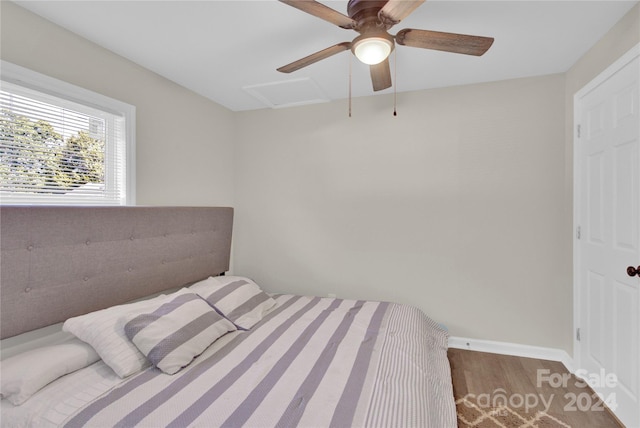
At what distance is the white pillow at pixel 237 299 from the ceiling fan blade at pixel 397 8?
78.0 inches

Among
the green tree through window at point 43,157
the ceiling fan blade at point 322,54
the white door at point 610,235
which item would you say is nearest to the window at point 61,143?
the green tree through window at point 43,157

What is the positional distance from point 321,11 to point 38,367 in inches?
80.1

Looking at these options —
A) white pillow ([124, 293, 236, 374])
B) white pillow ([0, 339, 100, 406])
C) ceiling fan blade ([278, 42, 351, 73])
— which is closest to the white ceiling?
ceiling fan blade ([278, 42, 351, 73])

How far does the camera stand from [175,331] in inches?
65.7

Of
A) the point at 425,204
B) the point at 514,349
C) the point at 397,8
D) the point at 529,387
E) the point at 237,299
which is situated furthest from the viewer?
the point at 425,204

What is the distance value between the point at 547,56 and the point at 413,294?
217 cm

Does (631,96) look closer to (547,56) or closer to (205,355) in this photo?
(547,56)

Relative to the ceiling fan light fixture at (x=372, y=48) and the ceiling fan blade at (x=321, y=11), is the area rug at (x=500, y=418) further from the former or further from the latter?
the ceiling fan blade at (x=321, y=11)

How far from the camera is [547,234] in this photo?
8.26 feet

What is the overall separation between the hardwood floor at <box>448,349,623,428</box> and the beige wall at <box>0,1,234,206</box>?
2705mm

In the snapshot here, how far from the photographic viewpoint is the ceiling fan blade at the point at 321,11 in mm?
1231

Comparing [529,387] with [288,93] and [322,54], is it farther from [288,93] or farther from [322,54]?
[288,93]

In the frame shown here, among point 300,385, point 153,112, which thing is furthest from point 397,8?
point 153,112

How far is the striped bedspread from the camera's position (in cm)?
120
